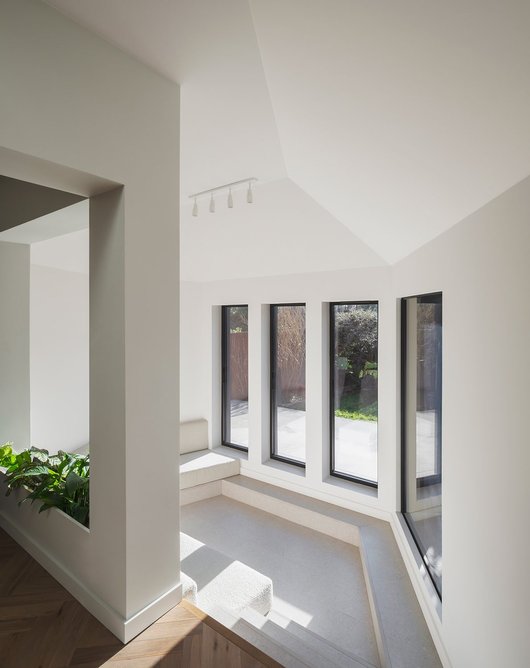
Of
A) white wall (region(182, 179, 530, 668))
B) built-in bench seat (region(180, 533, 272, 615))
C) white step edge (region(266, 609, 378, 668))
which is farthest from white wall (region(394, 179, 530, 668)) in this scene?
built-in bench seat (region(180, 533, 272, 615))

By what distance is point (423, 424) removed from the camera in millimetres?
3615

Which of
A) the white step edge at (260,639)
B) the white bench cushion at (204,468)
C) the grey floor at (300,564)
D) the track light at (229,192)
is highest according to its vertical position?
the track light at (229,192)

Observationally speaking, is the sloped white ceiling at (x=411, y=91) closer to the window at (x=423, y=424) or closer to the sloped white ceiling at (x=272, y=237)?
the window at (x=423, y=424)

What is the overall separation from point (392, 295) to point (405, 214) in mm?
1578

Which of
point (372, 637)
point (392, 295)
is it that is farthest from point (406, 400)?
point (372, 637)

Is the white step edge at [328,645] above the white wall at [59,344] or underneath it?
underneath

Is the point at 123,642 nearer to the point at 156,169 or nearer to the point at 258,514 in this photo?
the point at 156,169

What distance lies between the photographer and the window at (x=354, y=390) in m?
4.88

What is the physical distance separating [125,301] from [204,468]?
410 cm

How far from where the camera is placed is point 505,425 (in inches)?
71.7

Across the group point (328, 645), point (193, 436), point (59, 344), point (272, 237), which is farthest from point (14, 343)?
point (328, 645)

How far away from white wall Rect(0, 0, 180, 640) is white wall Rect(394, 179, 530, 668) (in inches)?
61.1

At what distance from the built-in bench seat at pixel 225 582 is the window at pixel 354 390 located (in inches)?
75.1


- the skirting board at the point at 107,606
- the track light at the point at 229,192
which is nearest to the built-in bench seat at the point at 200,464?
the skirting board at the point at 107,606
